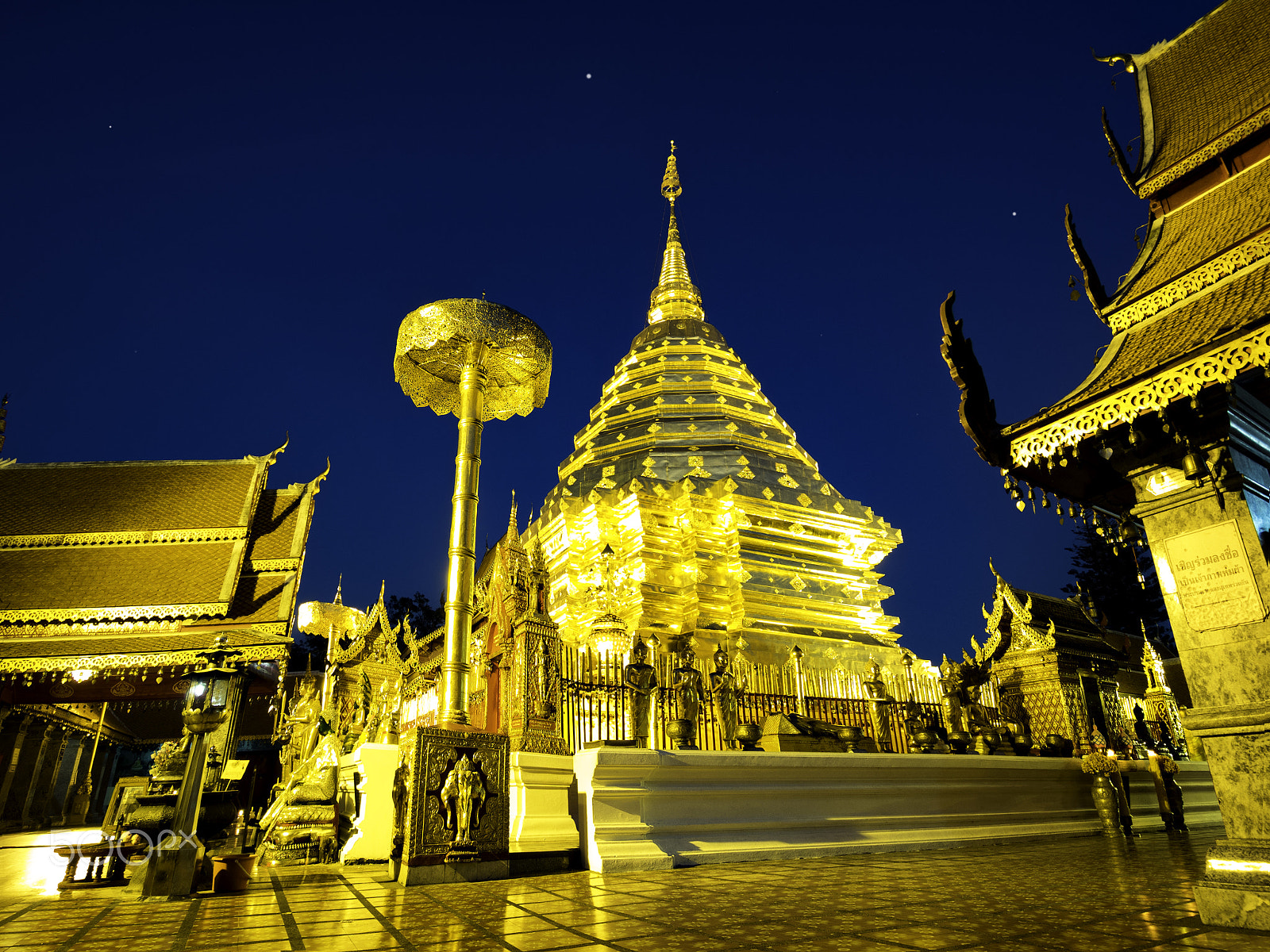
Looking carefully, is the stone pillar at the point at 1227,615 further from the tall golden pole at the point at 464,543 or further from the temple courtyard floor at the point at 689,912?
the tall golden pole at the point at 464,543

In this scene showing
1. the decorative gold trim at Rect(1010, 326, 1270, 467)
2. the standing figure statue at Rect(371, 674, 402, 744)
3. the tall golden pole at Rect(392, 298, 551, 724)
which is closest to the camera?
the decorative gold trim at Rect(1010, 326, 1270, 467)

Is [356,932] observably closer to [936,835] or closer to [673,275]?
[936,835]

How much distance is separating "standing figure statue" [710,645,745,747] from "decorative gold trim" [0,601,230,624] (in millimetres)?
9959

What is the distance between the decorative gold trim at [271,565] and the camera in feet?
47.2

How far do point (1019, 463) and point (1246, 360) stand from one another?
1.21 metres

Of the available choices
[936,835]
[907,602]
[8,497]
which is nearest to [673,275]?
[8,497]

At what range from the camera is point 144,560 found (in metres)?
14.5

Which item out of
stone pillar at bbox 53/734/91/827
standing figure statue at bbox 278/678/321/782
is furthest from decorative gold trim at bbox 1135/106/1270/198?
stone pillar at bbox 53/734/91/827

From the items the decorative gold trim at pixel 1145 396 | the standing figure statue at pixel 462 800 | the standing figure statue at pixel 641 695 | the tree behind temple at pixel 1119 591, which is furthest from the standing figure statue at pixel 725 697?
the tree behind temple at pixel 1119 591

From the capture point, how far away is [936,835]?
7.10 metres

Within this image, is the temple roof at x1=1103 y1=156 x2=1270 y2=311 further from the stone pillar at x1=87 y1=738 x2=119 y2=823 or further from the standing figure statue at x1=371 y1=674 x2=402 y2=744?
the stone pillar at x1=87 y1=738 x2=119 y2=823

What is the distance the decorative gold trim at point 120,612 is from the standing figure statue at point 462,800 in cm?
1012

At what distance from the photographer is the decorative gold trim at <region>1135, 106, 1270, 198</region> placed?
15.7ft

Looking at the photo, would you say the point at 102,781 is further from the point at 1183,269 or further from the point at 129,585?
the point at 1183,269
